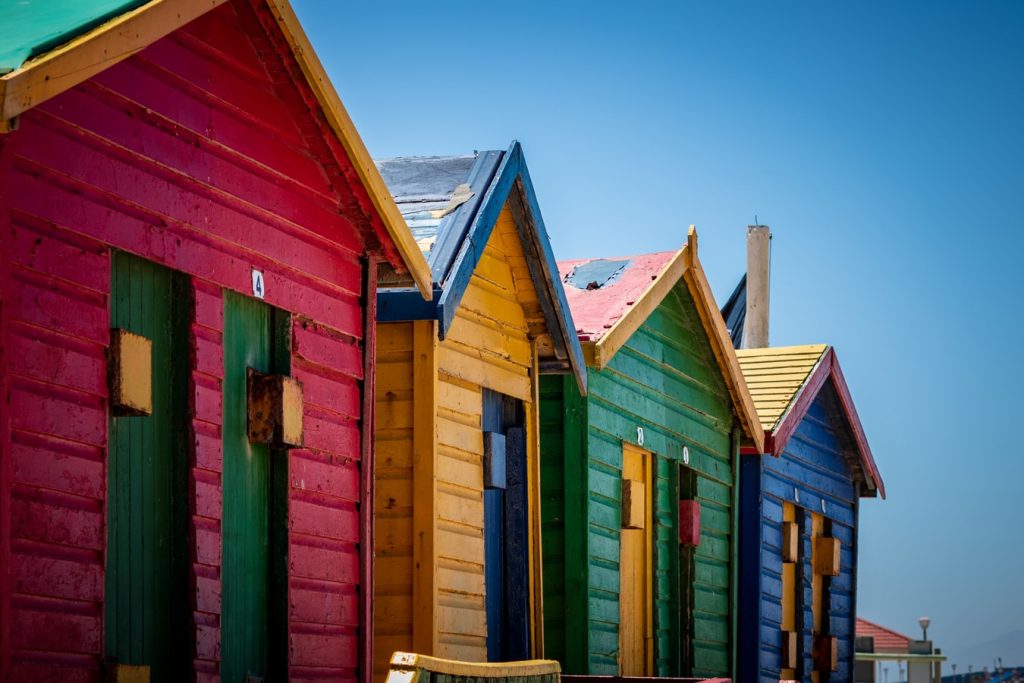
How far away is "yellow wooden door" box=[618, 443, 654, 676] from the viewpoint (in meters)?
14.7

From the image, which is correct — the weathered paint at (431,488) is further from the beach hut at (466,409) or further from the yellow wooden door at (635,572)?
the yellow wooden door at (635,572)

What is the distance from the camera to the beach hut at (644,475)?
13773 millimetres

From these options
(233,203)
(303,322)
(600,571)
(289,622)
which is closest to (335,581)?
(289,622)

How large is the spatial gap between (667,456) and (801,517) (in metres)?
4.16

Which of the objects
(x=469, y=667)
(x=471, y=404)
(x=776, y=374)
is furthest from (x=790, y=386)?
(x=469, y=667)

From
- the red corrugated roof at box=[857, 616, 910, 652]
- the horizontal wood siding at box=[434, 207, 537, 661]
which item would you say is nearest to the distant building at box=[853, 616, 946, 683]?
the red corrugated roof at box=[857, 616, 910, 652]

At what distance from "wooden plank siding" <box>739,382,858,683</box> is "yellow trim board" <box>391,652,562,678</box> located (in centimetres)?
809

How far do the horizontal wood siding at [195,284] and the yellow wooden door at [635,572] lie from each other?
4900 mm

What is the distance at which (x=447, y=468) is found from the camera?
11.6 metres

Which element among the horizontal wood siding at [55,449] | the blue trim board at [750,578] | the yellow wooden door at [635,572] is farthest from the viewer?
the blue trim board at [750,578]

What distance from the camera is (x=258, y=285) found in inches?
363

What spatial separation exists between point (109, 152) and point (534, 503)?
19.1ft

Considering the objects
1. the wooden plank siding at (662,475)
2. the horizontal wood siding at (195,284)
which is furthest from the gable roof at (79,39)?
the wooden plank siding at (662,475)

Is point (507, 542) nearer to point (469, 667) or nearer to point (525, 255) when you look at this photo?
point (525, 255)
